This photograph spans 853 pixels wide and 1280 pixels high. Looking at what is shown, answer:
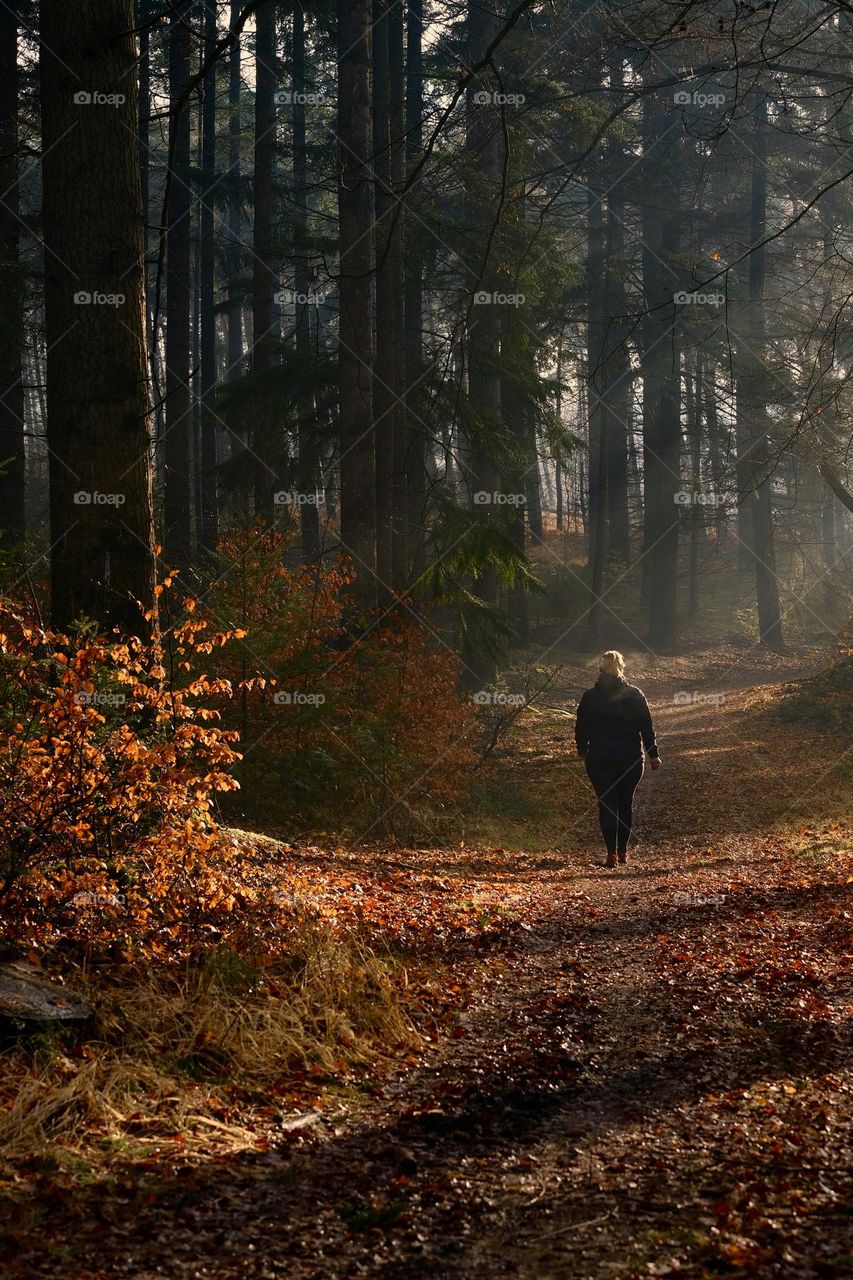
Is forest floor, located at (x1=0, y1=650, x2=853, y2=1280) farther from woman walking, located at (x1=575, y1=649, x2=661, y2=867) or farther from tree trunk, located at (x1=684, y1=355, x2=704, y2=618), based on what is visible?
tree trunk, located at (x1=684, y1=355, x2=704, y2=618)

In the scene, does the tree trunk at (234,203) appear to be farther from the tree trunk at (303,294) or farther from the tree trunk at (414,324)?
the tree trunk at (414,324)

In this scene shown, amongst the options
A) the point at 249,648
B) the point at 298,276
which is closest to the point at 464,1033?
the point at 249,648

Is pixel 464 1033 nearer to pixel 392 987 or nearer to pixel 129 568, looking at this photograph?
pixel 392 987

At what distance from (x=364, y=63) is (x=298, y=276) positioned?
11.6 metres

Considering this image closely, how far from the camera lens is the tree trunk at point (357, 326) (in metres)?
15.4

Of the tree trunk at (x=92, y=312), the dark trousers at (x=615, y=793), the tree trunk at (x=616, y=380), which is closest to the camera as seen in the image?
the tree trunk at (x=92, y=312)

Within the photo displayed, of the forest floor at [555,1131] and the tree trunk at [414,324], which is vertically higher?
the tree trunk at [414,324]

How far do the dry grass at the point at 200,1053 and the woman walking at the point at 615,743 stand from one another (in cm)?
586

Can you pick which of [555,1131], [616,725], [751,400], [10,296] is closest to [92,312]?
[555,1131]

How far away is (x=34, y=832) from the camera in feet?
18.3

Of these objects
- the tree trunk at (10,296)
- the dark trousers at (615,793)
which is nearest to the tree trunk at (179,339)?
the tree trunk at (10,296)

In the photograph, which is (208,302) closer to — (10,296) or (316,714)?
(10,296)

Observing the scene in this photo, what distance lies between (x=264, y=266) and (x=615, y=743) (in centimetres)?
1329

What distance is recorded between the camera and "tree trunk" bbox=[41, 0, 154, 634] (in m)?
7.45
